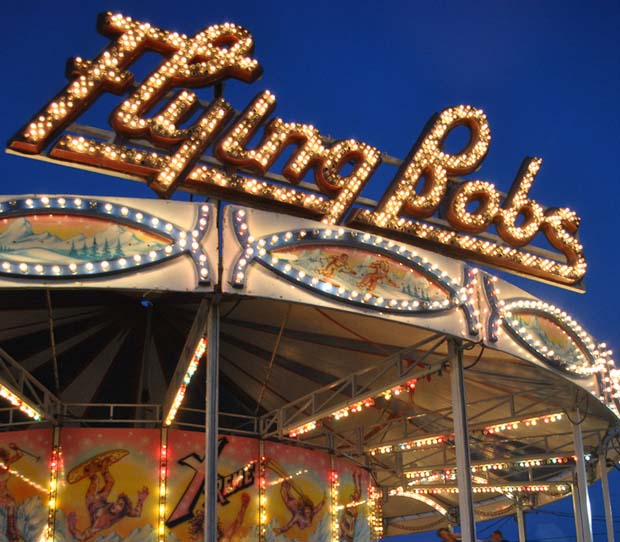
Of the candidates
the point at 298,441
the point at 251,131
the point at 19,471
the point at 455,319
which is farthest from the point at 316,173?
the point at 19,471

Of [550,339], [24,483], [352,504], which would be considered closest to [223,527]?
[352,504]

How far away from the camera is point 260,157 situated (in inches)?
598

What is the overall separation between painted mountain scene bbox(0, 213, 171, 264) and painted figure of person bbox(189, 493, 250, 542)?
7.06 m

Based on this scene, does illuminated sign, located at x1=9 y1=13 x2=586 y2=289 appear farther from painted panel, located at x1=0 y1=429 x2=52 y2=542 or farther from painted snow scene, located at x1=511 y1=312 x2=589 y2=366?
painted panel, located at x1=0 y1=429 x2=52 y2=542

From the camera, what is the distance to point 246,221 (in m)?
11.2

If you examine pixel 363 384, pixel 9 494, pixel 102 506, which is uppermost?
pixel 363 384

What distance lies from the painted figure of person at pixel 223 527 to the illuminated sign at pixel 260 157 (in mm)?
5466

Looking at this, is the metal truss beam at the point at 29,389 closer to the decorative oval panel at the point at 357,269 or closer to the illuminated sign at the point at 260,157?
the illuminated sign at the point at 260,157

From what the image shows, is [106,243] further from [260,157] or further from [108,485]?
[108,485]

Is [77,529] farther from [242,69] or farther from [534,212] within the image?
[534,212]

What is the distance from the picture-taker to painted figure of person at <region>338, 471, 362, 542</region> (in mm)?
18438

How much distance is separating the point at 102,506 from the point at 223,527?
220 centimetres

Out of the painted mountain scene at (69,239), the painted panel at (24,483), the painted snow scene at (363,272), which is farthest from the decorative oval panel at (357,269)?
the painted panel at (24,483)

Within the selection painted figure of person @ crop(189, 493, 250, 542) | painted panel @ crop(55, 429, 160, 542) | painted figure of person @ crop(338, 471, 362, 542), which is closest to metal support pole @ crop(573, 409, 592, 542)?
painted figure of person @ crop(338, 471, 362, 542)
